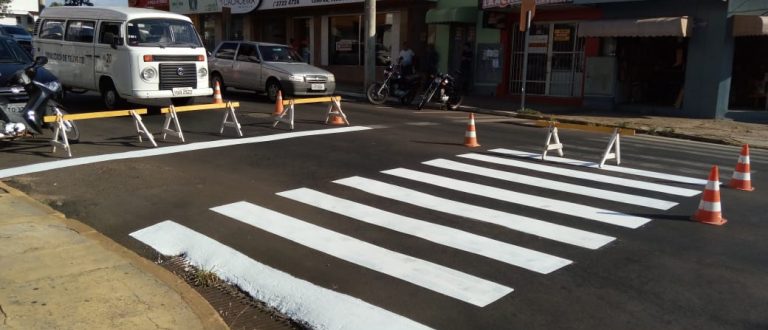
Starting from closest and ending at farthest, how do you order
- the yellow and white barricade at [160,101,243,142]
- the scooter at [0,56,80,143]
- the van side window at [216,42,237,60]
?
the scooter at [0,56,80,143] < the yellow and white barricade at [160,101,243,142] < the van side window at [216,42,237,60]

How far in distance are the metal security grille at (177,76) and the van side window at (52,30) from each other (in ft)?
11.0

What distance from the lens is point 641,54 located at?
63.2 feet

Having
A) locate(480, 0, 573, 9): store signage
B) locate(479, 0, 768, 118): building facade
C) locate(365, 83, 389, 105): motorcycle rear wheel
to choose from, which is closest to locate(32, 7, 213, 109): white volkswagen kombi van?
locate(365, 83, 389, 105): motorcycle rear wheel

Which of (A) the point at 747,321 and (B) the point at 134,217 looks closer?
(A) the point at 747,321

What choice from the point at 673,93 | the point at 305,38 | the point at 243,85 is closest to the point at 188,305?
the point at 243,85

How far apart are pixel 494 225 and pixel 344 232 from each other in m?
1.60

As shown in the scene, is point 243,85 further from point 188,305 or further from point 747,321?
point 747,321

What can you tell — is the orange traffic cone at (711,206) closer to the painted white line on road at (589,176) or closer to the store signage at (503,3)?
the painted white line on road at (589,176)

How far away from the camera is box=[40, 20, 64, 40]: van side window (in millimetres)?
15367

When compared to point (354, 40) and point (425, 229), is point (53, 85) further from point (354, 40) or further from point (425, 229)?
point (354, 40)

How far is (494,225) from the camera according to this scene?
6707mm

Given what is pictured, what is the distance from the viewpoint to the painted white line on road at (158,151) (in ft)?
29.3

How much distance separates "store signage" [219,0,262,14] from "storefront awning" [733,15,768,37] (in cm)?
2054

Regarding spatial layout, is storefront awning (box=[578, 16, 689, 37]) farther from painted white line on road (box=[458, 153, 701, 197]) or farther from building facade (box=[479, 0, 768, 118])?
painted white line on road (box=[458, 153, 701, 197])
